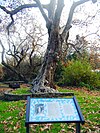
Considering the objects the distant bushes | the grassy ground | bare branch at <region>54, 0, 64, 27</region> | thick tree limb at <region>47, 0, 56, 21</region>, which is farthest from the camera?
the distant bushes

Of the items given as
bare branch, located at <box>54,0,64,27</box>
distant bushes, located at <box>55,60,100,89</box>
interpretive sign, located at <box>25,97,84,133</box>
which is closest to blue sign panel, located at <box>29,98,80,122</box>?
interpretive sign, located at <box>25,97,84,133</box>

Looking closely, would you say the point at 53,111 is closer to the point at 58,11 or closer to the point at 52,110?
the point at 52,110

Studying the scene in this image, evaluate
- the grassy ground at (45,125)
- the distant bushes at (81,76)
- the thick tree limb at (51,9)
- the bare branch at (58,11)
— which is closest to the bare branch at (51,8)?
the thick tree limb at (51,9)

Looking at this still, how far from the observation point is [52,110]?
533cm

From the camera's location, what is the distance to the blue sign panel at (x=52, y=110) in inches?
199

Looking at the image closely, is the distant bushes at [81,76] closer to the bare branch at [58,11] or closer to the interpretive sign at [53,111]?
the bare branch at [58,11]

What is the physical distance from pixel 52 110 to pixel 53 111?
55 millimetres

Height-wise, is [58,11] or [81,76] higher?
[58,11]

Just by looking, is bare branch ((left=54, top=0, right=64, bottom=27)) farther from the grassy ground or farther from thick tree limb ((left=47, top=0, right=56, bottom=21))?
the grassy ground

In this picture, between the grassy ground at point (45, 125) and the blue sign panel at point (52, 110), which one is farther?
the grassy ground at point (45, 125)

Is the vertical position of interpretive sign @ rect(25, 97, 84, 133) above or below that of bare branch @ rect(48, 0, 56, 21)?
below

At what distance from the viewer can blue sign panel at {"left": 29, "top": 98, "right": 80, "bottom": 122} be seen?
5.07 meters

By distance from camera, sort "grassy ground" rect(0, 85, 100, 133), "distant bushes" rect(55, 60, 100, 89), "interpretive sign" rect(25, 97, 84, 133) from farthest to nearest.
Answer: "distant bushes" rect(55, 60, 100, 89)
"grassy ground" rect(0, 85, 100, 133)
"interpretive sign" rect(25, 97, 84, 133)

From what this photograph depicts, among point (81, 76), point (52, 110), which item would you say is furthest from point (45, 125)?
point (81, 76)
